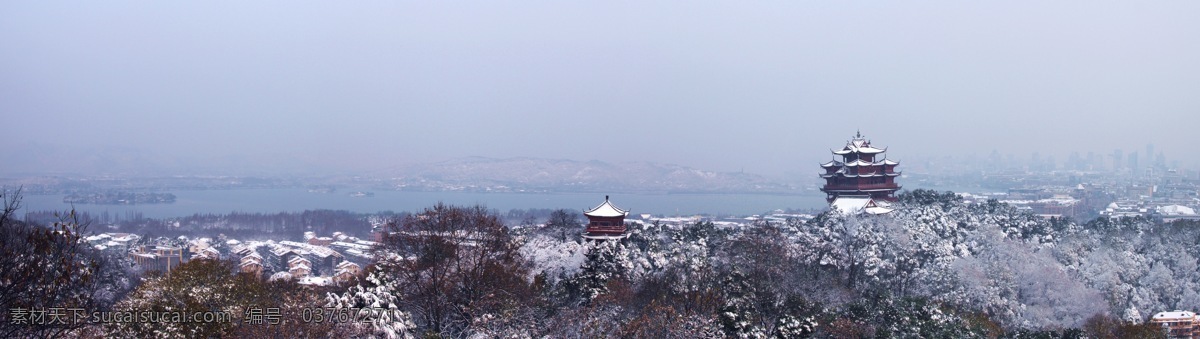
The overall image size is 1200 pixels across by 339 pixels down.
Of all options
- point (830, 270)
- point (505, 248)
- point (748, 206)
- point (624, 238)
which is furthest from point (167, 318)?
point (748, 206)

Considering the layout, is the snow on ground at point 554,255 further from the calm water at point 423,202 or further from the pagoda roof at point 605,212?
the calm water at point 423,202

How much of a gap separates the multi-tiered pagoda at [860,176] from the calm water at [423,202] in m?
43.2

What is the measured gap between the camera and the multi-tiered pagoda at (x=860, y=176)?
25.4m

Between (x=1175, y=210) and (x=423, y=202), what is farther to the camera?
(x=423, y=202)

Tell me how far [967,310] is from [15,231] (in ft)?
50.5

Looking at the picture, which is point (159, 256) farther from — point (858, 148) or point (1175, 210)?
point (1175, 210)

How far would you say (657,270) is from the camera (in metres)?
16.7

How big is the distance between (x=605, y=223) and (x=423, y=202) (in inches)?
2806

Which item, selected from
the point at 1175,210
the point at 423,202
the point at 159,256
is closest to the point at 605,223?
the point at 159,256

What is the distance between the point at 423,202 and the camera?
3499 inches

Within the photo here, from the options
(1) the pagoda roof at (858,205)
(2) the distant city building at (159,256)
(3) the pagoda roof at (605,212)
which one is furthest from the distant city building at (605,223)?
(2) the distant city building at (159,256)

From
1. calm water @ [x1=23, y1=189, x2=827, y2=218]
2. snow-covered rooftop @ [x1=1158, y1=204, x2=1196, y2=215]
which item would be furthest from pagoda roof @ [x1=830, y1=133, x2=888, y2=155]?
calm water @ [x1=23, y1=189, x2=827, y2=218]

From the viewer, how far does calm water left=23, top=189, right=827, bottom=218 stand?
2889 inches

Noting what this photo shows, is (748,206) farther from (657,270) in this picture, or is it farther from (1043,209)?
(657,270)
